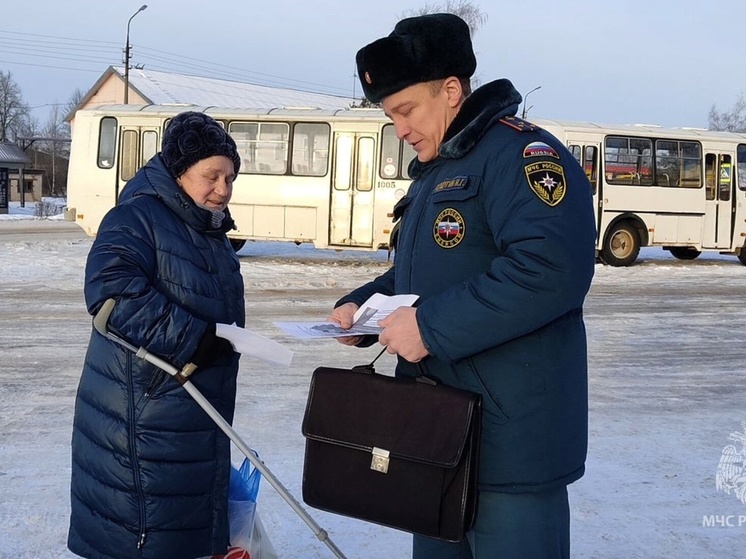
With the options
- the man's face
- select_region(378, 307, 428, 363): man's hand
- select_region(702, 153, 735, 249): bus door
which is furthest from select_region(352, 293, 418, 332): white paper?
select_region(702, 153, 735, 249): bus door

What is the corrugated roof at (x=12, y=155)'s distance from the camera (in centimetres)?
4281

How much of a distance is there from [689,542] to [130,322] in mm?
2764

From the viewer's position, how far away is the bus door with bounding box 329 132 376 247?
16406 millimetres

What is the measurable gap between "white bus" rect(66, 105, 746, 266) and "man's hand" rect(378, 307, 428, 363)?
14.3 m

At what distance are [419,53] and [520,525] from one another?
1189 millimetres

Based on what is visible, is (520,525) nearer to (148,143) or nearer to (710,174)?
(148,143)

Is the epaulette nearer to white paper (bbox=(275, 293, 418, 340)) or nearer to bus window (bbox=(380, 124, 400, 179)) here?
white paper (bbox=(275, 293, 418, 340))

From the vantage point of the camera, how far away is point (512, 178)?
6.14 ft

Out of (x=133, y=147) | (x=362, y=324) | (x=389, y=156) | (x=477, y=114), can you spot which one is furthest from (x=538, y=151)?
(x=133, y=147)

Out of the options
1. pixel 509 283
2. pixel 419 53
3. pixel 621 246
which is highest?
pixel 419 53

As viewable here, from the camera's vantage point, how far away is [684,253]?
1928cm

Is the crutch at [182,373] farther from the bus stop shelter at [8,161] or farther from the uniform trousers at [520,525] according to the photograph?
the bus stop shelter at [8,161]

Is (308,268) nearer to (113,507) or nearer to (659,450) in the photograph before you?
(659,450)

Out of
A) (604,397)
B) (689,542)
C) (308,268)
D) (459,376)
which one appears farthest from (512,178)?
(308,268)
